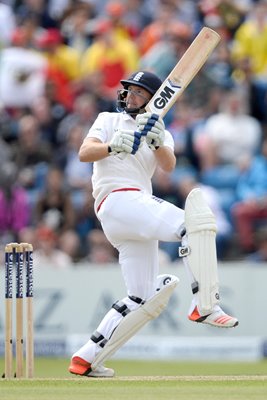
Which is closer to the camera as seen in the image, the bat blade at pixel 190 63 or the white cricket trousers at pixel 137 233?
the white cricket trousers at pixel 137 233

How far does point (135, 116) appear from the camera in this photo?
22.5 feet

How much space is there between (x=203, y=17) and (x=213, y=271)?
23.1 ft

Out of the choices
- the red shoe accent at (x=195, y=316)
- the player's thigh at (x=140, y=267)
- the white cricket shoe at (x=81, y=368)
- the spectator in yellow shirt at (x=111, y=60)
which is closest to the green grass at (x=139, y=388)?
the white cricket shoe at (x=81, y=368)

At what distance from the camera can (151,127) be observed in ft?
21.1

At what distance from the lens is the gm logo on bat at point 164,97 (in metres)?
6.65

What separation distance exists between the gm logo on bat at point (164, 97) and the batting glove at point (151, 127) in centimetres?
19

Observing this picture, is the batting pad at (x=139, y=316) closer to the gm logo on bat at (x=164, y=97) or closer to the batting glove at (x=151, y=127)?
the batting glove at (x=151, y=127)

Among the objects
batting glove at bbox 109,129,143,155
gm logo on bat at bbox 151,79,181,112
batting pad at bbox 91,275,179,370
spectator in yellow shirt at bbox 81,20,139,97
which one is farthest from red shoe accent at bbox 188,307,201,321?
spectator in yellow shirt at bbox 81,20,139,97

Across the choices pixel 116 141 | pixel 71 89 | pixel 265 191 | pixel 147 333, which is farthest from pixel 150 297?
pixel 71 89

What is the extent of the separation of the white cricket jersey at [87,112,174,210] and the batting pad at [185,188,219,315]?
38cm

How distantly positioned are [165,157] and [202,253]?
1.78ft

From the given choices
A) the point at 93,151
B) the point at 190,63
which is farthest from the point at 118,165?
the point at 190,63

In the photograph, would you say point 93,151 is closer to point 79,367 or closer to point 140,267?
point 140,267

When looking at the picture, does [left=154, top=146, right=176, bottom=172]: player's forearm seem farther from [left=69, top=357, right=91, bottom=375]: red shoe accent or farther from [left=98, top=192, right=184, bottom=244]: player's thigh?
[left=69, top=357, right=91, bottom=375]: red shoe accent
